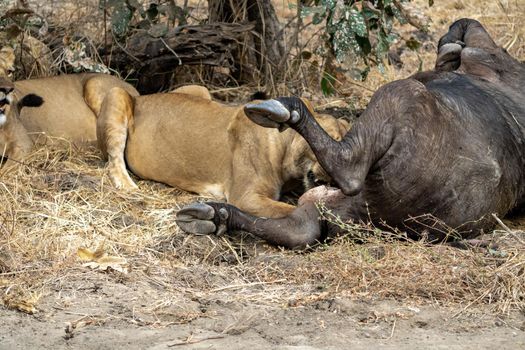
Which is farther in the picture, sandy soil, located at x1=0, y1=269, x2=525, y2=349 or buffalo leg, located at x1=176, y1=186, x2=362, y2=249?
buffalo leg, located at x1=176, y1=186, x2=362, y2=249

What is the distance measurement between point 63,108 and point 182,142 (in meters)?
1.48

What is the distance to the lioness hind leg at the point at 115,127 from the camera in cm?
766

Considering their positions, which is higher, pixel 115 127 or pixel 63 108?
pixel 115 127

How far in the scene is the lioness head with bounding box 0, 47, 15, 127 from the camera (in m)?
7.32

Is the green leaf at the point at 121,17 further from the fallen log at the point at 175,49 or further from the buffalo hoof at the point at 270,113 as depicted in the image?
the buffalo hoof at the point at 270,113

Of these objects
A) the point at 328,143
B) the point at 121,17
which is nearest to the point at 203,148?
the point at 121,17

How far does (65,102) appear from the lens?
28.1 feet

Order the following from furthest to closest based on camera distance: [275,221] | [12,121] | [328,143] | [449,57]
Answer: [12,121] → [449,57] → [275,221] → [328,143]

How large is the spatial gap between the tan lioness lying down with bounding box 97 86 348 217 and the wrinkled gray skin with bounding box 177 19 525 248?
43cm

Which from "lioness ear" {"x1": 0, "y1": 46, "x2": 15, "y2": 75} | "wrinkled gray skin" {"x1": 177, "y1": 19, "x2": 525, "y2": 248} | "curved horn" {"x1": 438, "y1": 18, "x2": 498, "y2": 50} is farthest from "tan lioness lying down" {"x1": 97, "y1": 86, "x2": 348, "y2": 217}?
"curved horn" {"x1": 438, "y1": 18, "x2": 498, "y2": 50}

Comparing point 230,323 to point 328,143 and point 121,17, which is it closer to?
point 328,143

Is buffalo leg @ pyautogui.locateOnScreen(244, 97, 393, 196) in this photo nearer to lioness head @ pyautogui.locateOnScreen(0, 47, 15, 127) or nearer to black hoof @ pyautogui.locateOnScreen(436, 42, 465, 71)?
black hoof @ pyautogui.locateOnScreen(436, 42, 465, 71)

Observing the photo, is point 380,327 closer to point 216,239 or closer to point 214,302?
point 214,302

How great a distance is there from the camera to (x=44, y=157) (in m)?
7.64
